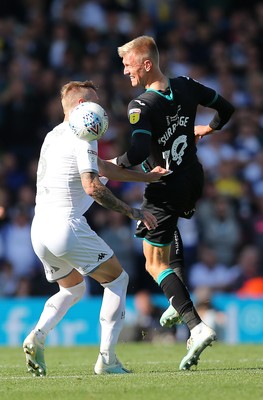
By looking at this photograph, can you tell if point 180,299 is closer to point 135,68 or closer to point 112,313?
point 112,313

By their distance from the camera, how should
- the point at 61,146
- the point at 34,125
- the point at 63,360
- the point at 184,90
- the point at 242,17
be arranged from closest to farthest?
the point at 61,146
the point at 184,90
the point at 63,360
the point at 34,125
the point at 242,17

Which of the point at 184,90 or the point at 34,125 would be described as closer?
the point at 184,90

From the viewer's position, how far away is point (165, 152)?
8.20m

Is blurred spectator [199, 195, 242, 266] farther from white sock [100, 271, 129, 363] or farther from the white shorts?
the white shorts

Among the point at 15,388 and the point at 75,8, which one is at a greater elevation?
the point at 75,8

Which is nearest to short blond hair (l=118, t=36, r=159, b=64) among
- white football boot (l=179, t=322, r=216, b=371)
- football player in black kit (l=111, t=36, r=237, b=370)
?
football player in black kit (l=111, t=36, r=237, b=370)

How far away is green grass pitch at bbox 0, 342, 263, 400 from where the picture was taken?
6.41 metres

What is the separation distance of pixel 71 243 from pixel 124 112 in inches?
383

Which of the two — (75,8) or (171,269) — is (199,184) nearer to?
(171,269)

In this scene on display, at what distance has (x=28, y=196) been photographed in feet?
51.0

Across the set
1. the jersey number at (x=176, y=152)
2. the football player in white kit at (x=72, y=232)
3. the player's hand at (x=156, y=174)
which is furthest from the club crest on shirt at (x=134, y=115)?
the jersey number at (x=176, y=152)

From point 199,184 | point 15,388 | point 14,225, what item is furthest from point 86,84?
point 14,225

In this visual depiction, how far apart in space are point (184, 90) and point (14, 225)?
762cm

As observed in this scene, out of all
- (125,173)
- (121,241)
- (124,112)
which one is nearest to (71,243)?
(125,173)
